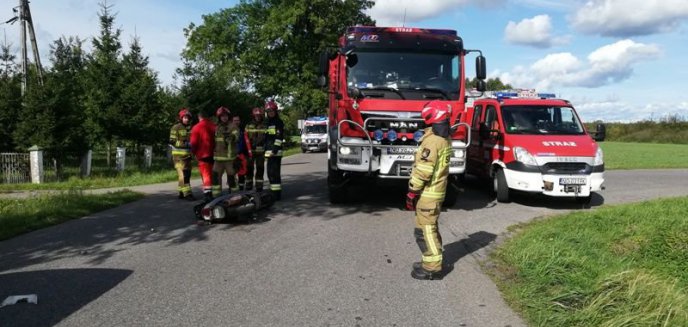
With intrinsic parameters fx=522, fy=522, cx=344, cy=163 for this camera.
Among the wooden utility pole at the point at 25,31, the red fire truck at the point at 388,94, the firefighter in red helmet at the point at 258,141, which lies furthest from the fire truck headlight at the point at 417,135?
the wooden utility pole at the point at 25,31

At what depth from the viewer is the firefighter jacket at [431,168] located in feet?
17.1

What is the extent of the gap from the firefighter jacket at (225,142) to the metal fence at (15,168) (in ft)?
26.8

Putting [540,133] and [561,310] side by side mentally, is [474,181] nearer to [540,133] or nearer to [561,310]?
[540,133]

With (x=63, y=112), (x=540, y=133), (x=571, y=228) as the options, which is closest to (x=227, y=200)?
(x=571, y=228)

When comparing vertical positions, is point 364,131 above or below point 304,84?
below

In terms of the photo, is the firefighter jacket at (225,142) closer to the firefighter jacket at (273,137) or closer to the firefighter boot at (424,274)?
the firefighter jacket at (273,137)

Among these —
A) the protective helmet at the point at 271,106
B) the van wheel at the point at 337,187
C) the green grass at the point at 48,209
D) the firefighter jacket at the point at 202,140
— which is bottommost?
the green grass at the point at 48,209

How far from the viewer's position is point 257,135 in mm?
10367

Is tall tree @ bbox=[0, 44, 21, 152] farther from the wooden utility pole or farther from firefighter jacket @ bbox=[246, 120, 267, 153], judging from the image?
firefighter jacket @ bbox=[246, 120, 267, 153]

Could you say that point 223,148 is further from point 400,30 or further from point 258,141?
point 400,30

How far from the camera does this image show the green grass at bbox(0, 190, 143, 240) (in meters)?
7.55

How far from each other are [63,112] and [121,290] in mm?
12486

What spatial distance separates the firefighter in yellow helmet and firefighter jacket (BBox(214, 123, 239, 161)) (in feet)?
16.4

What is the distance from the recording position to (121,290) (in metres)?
4.81
